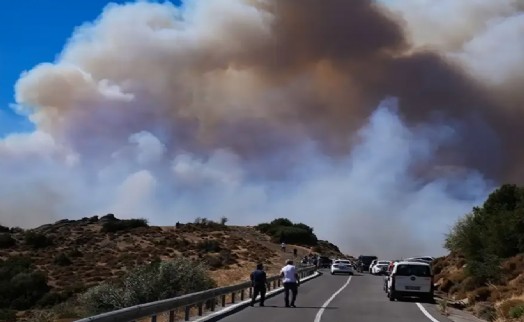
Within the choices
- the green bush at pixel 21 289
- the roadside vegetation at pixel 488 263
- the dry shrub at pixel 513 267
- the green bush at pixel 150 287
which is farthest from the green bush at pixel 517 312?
the green bush at pixel 21 289

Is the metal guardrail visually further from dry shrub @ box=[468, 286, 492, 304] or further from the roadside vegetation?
dry shrub @ box=[468, 286, 492, 304]

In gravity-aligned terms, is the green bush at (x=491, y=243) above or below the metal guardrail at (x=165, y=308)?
above

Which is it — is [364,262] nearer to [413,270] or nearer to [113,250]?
[113,250]

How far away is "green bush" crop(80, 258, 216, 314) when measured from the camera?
91.8 ft

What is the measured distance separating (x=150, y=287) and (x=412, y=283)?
1134cm

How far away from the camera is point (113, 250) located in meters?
89.5

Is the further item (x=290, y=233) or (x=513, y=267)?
(x=290, y=233)

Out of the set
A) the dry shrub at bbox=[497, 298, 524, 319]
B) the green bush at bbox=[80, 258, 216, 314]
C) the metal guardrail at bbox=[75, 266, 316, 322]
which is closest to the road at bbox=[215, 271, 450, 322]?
the metal guardrail at bbox=[75, 266, 316, 322]

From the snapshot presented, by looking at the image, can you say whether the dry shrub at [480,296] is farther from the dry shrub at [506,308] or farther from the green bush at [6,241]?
the green bush at [6,241]

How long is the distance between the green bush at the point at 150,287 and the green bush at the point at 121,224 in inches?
3083

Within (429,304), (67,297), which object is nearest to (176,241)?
(67,297)

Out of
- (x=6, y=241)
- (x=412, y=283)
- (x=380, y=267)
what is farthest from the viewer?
(x=6, y=241)

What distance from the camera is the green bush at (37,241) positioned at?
91438 millimetres

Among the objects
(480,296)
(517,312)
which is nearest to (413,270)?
(480,296)
